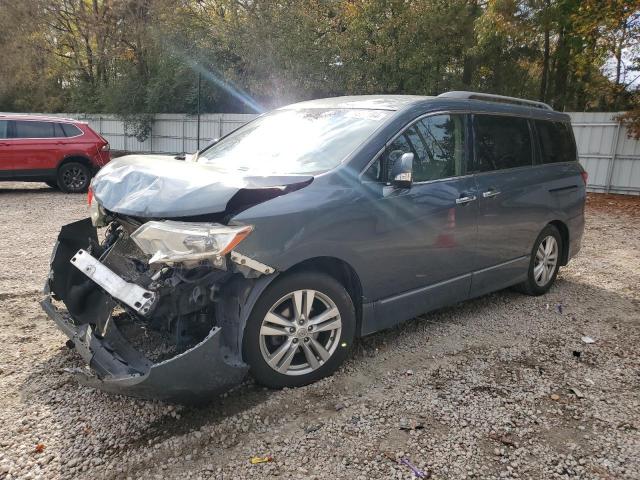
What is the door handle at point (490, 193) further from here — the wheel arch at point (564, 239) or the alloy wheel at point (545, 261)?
the wheel arch at point (564, 239)

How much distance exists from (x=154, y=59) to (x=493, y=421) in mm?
26807

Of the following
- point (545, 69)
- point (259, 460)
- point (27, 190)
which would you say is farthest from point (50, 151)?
point (545, 69)

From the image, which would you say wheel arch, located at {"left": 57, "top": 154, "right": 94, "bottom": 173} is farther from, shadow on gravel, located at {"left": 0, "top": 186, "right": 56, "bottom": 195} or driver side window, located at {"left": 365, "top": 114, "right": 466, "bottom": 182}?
driver side window, located at {"left": 365, "top": 114, "right": 466, "bottom": 182}

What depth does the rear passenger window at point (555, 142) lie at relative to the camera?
5.15m

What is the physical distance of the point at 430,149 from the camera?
3.90 metres

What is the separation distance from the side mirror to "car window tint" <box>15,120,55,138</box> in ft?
34.4

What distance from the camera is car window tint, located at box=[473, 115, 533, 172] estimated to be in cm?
435

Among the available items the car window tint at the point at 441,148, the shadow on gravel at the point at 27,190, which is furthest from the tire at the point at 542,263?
the shadow on gravel at the point at 27,190

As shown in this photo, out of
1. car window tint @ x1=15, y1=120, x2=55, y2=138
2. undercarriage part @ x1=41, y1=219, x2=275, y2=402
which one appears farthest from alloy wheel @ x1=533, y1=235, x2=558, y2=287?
car window tint @ x1=15, y1=120, x2=55, y2=138

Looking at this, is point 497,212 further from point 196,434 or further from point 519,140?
point 196,434

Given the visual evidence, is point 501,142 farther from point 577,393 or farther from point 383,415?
point 383,415

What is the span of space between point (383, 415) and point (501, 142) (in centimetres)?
279

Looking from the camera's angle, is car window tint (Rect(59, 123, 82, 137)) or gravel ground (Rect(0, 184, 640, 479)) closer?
gravel ground (Rect(0, 184, 640, 479))

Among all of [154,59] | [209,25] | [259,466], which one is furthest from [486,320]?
[154,59]
